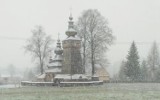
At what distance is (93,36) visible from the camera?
7194 cm

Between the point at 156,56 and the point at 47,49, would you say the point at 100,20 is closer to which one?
the point at 47,49

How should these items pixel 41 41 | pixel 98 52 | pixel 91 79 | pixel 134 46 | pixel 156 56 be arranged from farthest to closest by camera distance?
pixel 156 56 → pixel 134 46 → pixel 41 41 → pixel 98 52 → pixel 91 79

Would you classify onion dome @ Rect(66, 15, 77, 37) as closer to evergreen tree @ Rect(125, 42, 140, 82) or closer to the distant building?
the distant building

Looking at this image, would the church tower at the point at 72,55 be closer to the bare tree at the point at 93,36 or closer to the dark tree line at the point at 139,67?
the bare tree at the point at 93,36

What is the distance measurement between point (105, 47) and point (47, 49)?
1486 centimetres

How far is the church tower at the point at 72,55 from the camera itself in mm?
67188

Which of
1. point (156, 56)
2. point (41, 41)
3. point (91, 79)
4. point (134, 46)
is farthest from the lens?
point (156, 56)

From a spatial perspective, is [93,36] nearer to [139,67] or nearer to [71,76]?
[71,76]

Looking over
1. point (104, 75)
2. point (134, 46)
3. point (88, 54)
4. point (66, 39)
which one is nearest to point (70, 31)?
point (66, 39)

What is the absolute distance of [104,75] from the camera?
9875 cm

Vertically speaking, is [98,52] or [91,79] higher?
[98,52]


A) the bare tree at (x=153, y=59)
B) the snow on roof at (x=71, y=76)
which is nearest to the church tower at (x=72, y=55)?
the snow on roof at (x=71, y=76)

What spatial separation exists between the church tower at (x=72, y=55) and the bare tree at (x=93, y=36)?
3.58 m

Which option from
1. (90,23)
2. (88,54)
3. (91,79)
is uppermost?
(90,23)
